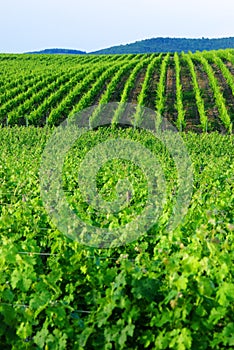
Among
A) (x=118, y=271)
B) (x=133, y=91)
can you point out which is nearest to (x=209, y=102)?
(x=133, y=91)

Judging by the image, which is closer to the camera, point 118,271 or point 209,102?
point 118,271

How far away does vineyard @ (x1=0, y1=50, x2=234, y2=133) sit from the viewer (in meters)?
31.9

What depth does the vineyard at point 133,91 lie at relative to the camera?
105ft

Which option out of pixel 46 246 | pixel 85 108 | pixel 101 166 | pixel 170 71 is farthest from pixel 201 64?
pixel 46 246

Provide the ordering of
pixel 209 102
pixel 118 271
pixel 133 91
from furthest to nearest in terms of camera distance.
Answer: pixel 133 91 → pixel 209 102 → pixel 118 271

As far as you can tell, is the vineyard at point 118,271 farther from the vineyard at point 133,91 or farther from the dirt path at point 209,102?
the vineyard at point 133,91

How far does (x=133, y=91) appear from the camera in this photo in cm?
3725

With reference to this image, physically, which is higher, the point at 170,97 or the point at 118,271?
the point at 118,271

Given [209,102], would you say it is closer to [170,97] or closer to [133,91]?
[170,97]

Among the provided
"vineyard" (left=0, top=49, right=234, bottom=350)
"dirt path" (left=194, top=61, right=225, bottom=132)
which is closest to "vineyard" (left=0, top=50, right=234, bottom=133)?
"dirt path" (left=194, top=61, right=225, bottom=132)

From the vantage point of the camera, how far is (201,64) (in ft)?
153

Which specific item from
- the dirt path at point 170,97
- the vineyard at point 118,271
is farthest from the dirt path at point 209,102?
the vineyard at point 118,271

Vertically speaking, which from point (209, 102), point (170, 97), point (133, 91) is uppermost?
point (133, 91)

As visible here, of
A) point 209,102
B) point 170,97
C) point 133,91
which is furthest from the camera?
point 133,91
